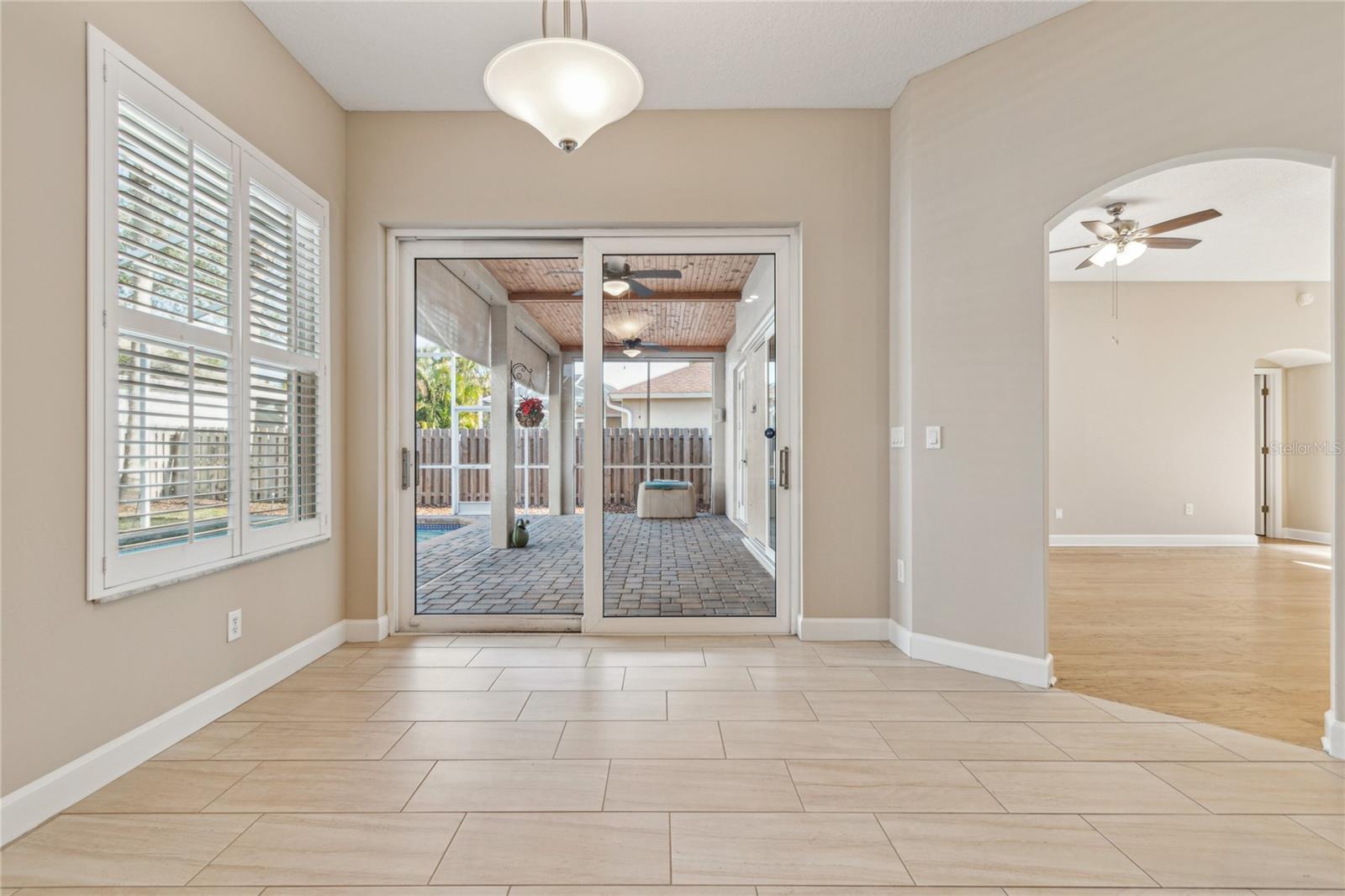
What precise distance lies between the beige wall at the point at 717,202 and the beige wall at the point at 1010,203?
0.60ft

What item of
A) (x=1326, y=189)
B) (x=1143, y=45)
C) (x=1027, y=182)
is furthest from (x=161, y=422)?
(x=1326, y=189)

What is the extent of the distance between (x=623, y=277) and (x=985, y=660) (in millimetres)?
2888

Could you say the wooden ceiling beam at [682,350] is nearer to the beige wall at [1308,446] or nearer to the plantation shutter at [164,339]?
the plantation shutter at [164,339]

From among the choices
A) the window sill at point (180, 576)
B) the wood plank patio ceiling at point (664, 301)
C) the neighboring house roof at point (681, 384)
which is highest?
the wood plank patio ceiling at point (664, 301)

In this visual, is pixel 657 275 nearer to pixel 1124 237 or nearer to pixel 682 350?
pixel 682 350

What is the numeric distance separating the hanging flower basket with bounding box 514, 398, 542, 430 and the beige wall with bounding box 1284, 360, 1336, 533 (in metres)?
9.26

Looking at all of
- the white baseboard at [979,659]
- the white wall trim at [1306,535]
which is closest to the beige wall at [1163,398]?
the white wall trim at [1306,535]

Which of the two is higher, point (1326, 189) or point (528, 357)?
point (1326, 189)

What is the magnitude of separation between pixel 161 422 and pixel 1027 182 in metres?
3.80

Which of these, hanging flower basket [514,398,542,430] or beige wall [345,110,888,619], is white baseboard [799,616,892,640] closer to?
beige wall [345,110,888,619]

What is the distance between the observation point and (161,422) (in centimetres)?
228

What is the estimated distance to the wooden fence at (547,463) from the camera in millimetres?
3875

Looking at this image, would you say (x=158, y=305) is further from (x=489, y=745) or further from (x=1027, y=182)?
(x=1027, y=182)

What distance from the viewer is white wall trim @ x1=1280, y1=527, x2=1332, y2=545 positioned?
7535 millimetres
